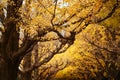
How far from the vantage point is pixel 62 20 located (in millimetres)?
13539

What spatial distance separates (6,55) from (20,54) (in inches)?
28.1

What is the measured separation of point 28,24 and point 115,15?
4993 mm

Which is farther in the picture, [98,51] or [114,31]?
[98,51]

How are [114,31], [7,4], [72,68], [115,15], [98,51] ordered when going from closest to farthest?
[7,4] < [115,15] < [114,31] < [98,51] < [72,68]

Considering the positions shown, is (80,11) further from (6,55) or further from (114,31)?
(114,31)

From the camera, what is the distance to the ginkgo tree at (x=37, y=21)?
13336mm

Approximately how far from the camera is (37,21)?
13.6 metres

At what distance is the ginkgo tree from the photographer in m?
13.3

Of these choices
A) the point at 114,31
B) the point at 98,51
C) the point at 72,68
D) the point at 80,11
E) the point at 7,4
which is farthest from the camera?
the point at 72,68

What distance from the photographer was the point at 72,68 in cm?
4244

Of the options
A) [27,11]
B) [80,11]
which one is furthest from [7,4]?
[80,11]

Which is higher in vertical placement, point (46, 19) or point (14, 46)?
point (46, 19)

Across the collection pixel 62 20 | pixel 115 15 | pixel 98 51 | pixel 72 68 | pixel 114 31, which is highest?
pixel 62 20

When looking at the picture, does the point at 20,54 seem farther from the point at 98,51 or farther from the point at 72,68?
the point at 72,68
